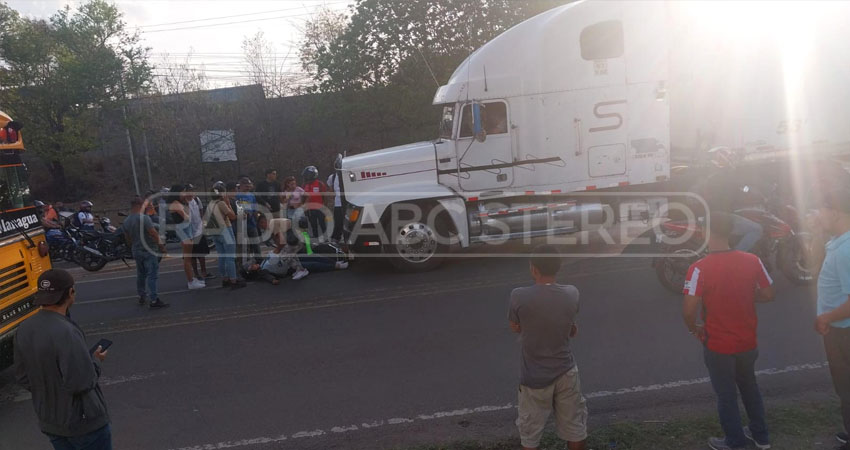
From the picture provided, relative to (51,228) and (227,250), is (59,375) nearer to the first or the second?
(227,250)

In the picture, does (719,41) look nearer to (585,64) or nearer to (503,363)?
(585,64)

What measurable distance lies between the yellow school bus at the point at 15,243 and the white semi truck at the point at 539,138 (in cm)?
466

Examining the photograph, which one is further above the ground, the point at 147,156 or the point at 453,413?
the point at 147,156

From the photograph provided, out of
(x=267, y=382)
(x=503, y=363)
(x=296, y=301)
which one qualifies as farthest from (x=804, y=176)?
(x=267, y=382)

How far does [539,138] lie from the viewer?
32.9ft

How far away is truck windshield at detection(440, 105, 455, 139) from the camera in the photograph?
10.1 m

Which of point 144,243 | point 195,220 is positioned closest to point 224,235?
point 195,220

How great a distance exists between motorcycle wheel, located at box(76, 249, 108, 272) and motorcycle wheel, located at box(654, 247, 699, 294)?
38.8ft

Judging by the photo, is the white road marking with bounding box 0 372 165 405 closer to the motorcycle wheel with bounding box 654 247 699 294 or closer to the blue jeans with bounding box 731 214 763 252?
the motorcycle wheel with bounding box 654 247 699 294

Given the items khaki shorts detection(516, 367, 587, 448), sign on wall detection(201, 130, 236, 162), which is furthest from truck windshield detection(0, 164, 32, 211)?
sign on wall detection(201, 130, 236, 162)

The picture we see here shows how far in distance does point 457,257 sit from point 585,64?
13.5 ft

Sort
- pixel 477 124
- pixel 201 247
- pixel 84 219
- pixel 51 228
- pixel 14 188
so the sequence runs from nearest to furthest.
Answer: pixel 14 188 → pixel 477 124 → pixel 201 247 → pixel 51 228 → pixel 84 219

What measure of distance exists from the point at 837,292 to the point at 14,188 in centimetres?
755

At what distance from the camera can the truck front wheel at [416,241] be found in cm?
980
